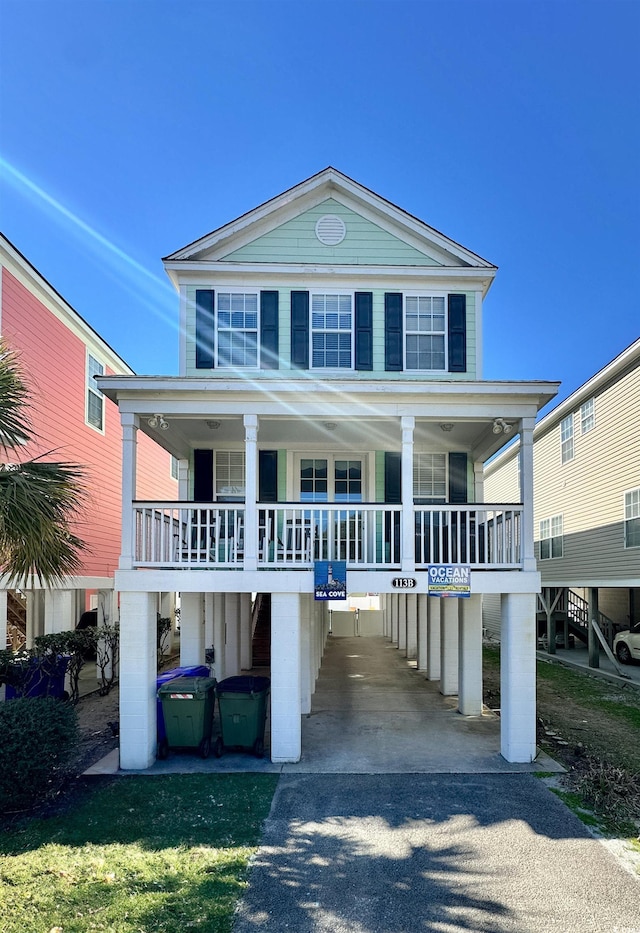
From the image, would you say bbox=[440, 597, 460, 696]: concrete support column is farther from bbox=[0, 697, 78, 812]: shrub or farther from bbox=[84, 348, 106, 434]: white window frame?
bbox=[84, 348, 106, 434]: white window frame

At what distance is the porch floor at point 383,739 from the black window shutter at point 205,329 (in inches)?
244

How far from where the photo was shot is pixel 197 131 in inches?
671

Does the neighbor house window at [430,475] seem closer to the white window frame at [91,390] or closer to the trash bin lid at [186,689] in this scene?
the trash bin lid at [186,689]

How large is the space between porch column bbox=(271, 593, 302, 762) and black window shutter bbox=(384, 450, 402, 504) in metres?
3.13

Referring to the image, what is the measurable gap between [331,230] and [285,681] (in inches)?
305

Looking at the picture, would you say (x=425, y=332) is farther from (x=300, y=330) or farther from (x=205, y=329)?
(x=205, y=329)

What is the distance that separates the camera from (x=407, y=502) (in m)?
9.44

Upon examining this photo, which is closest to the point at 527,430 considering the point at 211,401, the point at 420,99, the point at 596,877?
the point at 211,401


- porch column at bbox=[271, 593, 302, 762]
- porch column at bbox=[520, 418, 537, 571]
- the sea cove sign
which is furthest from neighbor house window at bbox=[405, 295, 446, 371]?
porch column at bbox=[271, 593, 302, 762]

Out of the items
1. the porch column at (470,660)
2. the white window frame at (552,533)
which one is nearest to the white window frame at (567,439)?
the white window frame at (552,533)

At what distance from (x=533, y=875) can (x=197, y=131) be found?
17.6m

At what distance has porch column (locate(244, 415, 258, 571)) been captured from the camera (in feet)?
30.8

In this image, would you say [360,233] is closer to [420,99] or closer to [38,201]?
[38,201]

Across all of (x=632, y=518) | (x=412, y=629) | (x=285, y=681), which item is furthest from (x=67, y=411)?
(x=632, y=518)
